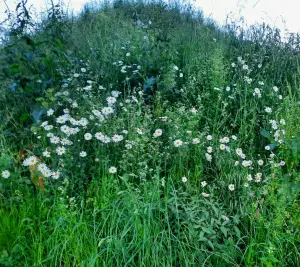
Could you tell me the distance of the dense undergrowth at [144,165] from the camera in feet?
9.19

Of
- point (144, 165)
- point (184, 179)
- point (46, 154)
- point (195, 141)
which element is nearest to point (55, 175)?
point (46, 154)

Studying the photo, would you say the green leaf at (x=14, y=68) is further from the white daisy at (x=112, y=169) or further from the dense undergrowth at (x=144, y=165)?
the white daisy at (x=112, y=169)

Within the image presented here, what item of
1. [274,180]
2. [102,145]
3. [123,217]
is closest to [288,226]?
[274,180]

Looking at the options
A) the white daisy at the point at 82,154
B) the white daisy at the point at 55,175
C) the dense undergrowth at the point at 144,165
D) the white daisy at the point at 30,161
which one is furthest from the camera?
the white daisy at the point at 82,154

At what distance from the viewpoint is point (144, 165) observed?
351cm

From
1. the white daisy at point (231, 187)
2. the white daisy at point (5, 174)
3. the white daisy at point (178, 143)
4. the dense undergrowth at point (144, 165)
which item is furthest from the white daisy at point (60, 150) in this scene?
the white daisy at point (231, 187)

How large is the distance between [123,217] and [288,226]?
111 cm

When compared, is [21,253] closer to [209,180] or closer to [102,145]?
[102,145]

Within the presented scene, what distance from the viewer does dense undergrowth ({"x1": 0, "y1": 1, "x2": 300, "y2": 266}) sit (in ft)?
9.19

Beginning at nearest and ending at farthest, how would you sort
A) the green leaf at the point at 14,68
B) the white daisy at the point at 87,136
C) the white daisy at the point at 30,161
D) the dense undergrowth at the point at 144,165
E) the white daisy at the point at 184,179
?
the dense undergrowth at the point at 144,165 < the white daisy at the point at 184,179 < the white daisy at the point at 30,161 < the white daisy at the point at 87,136 < the green leaf at the point at 14,68

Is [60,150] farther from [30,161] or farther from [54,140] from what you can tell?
[30,161]

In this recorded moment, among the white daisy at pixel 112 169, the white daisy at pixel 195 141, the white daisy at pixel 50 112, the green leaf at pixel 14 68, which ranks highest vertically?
the green leaf at pixel 14 68

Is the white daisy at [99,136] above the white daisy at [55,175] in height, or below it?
above

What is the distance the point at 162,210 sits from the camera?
284 cm
